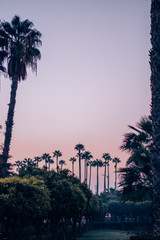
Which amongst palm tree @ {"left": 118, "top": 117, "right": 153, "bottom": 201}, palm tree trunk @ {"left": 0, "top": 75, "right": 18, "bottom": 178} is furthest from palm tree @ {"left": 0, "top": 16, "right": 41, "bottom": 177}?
palm tree @ {"left": 118, "top": 117, "right": 153, "bottom": 201}

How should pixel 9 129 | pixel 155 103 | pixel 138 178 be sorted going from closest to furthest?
pixel 155 103 < pixel 138 178 < pixel 9 129

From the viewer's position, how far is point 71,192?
2450 cm

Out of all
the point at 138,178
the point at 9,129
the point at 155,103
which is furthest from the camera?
the point at 9,129

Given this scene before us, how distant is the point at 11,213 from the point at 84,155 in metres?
81.9

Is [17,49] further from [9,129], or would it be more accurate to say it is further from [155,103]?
[155,103]

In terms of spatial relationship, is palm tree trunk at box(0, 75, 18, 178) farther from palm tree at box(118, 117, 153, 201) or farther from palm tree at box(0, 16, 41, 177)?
palm tree at box(118, 117, 153, 201)

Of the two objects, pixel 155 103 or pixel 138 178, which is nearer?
pixel 155 103

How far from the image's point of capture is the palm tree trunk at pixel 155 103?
18.0 feet

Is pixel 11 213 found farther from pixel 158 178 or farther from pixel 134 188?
pixel 158 178

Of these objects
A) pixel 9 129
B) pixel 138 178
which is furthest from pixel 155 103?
pixel 9 129

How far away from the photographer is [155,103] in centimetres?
586

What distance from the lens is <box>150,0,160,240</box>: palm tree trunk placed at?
216 inches

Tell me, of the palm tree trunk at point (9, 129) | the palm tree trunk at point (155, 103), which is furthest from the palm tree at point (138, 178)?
the palm tree trunk at point (9, 129)

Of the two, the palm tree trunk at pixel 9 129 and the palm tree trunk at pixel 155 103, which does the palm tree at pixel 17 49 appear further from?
the palm tree trunk at pixel 155 103
